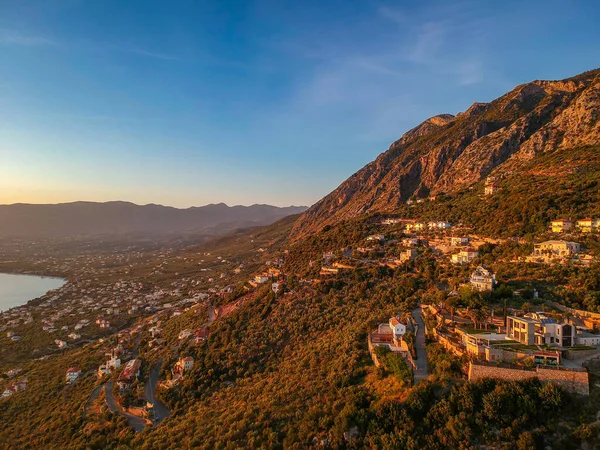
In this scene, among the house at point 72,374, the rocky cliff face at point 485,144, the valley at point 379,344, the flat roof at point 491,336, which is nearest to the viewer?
the valley at point 379,344

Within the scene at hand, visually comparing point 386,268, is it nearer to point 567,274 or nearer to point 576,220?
point 567,274

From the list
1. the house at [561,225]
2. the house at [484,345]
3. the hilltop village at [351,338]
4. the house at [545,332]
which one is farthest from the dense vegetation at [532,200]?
the house at [484,345]

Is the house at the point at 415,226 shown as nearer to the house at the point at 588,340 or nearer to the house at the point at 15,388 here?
the house at the point at 588,340

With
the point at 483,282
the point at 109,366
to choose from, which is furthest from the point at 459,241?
the point at 109,366

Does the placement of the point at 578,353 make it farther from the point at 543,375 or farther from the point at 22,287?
the point at 22,287

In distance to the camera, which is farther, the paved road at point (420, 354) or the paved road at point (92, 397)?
the paved road at point (92, 397)

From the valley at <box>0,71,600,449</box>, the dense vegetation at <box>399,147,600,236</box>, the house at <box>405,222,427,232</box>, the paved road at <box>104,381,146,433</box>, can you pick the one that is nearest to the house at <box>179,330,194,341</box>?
the valley at <box>0,71,600,449</box>
